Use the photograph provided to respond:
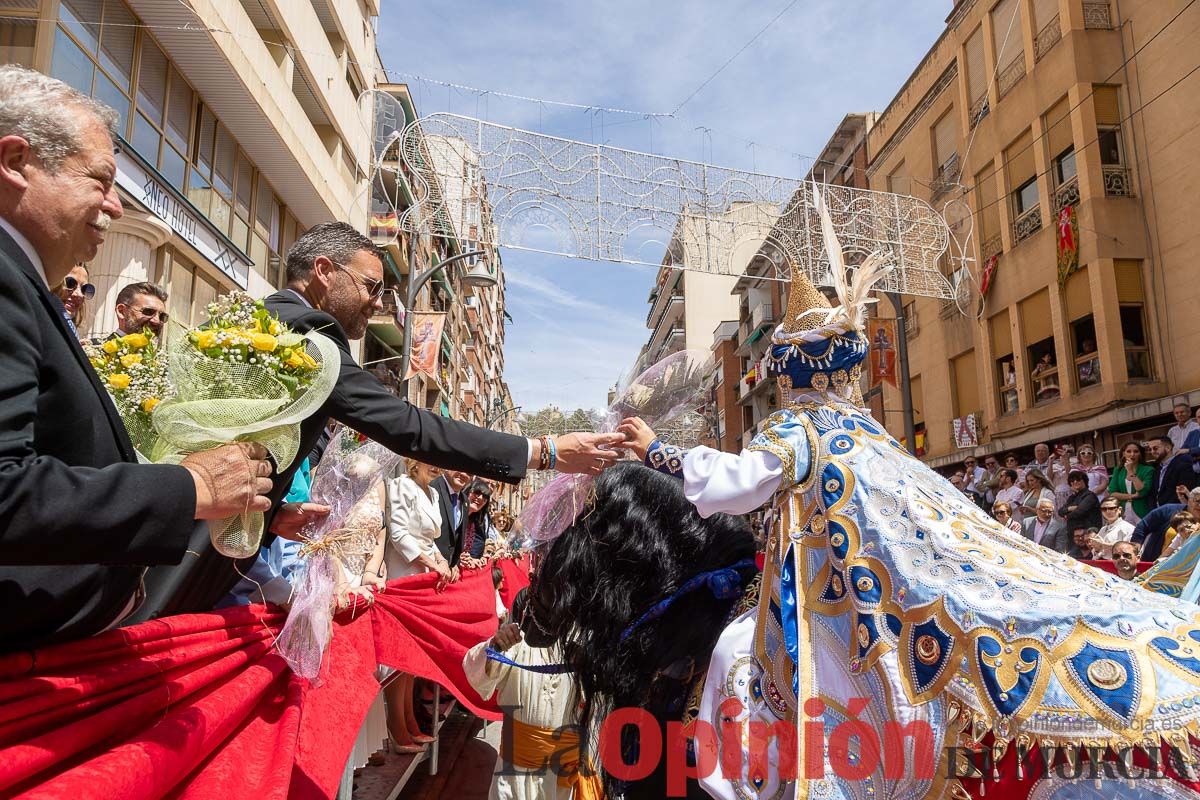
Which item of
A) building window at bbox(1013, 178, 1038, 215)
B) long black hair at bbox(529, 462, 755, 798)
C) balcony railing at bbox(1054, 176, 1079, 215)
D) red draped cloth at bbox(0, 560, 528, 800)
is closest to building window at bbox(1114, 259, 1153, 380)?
balcony railing at bbox(1054, 176, 1079, 215)

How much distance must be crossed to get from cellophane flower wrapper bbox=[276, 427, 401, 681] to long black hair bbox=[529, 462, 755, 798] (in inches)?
29.7

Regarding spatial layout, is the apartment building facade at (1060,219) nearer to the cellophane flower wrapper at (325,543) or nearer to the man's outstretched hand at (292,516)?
the cellophane flower wrapper at (325,543)

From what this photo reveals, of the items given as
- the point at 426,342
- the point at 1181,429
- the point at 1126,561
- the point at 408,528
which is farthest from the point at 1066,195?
the point at 408,528

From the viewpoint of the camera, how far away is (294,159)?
53.6ft

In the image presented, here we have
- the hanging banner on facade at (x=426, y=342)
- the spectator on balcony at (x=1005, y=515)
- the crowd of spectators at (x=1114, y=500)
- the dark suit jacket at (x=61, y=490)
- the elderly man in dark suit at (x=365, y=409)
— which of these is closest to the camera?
the dark suit jacket at (x=61, y=490)

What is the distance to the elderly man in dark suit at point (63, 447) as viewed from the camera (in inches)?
48.1

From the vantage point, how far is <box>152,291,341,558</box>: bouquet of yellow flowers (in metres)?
1.65

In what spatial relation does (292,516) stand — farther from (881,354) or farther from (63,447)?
(881,354)

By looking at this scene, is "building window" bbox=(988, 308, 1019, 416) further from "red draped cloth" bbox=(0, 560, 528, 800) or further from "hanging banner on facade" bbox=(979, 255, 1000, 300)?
"red draped cloth" bbox=(0, 560, 528, 800)

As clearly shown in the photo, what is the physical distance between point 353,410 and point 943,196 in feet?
67.7

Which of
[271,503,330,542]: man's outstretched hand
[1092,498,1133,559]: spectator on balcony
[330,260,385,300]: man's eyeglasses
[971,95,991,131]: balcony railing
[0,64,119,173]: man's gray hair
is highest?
[971,95,991,131]: balcony railing

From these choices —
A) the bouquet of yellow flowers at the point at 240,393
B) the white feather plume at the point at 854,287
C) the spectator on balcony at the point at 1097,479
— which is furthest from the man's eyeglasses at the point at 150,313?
the spectator on balcony at the point at 1097,479

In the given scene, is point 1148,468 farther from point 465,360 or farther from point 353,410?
point 465,360

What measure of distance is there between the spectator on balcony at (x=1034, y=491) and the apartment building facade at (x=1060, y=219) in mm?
3674
